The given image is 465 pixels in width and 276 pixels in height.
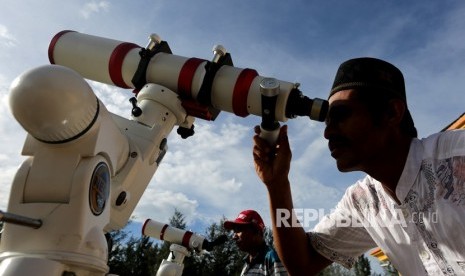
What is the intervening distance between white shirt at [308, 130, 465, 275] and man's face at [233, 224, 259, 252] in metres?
2.63

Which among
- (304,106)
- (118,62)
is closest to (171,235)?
(118,62)

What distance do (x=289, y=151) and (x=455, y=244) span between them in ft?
2.98

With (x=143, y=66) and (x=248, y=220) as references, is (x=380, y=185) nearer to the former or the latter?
(x=143, y=66)

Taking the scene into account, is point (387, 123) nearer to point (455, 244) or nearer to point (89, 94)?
point (455, 244)

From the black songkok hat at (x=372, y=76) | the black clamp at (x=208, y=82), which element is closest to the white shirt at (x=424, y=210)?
the black songkok hat at (x=372, y=76)

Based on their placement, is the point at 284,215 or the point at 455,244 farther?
the point at 284,215

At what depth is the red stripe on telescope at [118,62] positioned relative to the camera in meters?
3.17

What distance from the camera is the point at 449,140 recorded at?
1.65m

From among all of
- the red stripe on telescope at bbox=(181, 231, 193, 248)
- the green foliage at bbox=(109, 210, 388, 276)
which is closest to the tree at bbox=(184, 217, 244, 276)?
the green foliage at bbox=(109, 210, 388, 276)

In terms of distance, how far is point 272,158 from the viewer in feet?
7.34

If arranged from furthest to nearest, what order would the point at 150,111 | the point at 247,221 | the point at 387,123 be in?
1. the point at 247,221
2. the point at 150,111
3. the point at 387,123

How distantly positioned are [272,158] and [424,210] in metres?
0.82

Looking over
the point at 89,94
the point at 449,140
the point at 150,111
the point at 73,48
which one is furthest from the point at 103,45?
the point at 449,140

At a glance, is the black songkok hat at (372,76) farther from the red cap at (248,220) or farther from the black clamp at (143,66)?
the red cap at (248,220)
